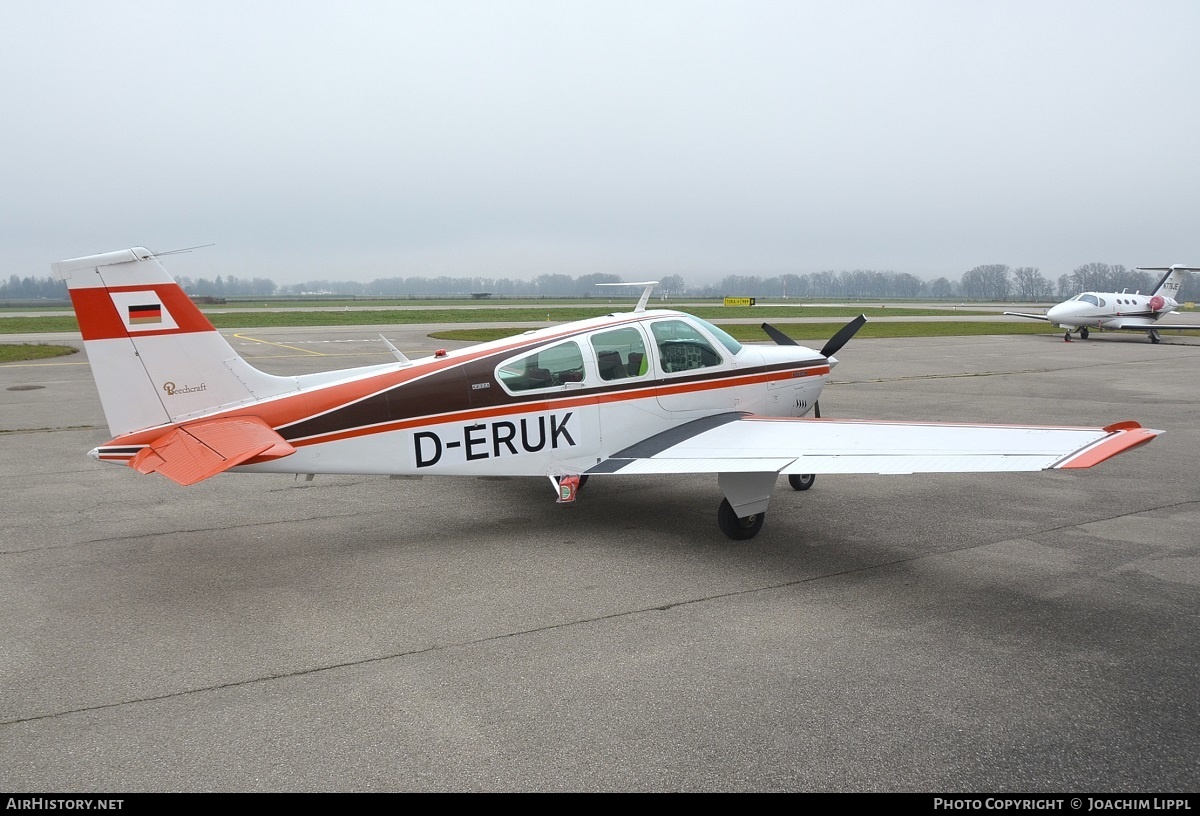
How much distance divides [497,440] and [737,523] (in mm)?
2444

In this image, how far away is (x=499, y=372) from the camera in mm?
7680

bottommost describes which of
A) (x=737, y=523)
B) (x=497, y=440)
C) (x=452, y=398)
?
(x=737, y=523)

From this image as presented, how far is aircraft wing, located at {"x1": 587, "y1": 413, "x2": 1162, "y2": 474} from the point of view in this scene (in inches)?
237

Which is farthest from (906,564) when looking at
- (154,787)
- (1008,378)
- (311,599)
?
(1008,378)

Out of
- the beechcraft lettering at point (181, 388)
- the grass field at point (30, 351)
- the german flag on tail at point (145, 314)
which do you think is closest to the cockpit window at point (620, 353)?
the beechcraft lettering at point (181, 388)

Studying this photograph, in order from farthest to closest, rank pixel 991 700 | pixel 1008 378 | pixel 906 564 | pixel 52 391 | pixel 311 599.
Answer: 1. pixel 1008 378
2. pixel 52 391
3. pixel 906 564
4. pixel 311 599
5. pixel 991 700

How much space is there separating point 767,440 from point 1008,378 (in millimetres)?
16025

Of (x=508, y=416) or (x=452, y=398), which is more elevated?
(x=452, y=398)

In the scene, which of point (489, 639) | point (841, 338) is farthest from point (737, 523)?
point (841, 338)

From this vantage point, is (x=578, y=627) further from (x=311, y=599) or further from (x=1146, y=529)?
(x=1146, y=529)

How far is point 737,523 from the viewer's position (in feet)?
25.2

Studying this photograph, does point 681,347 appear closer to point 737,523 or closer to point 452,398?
point 737,523

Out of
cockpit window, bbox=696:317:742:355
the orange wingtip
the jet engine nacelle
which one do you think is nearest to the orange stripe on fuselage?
cockpit window, bbox=696:317:742:355

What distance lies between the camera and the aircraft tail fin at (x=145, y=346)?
6570 millimetres
